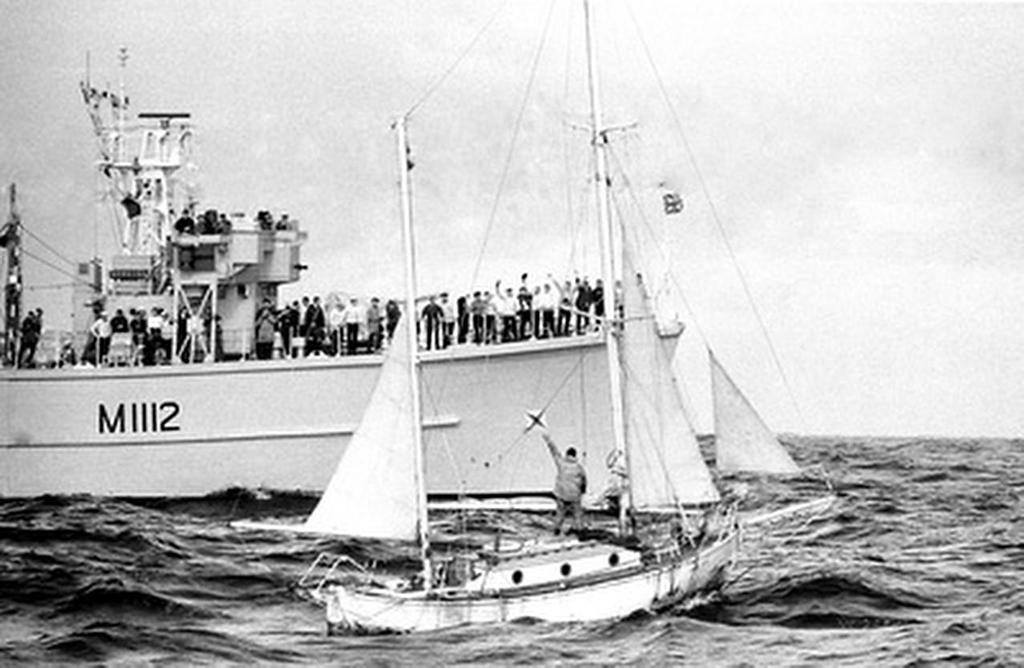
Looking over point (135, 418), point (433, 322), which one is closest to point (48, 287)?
point (135, 418)

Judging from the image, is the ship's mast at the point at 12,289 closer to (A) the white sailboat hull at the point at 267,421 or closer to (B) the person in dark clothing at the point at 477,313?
(A) the white sailboat hull at the point at 267,421

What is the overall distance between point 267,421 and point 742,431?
10.1 metres

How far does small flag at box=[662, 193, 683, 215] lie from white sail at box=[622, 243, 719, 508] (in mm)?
3882

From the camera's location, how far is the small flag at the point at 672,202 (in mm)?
22678

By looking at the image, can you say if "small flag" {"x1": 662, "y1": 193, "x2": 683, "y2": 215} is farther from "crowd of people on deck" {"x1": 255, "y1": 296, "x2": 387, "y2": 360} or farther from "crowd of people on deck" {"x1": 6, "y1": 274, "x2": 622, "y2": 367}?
"crowd of people on deck" {"x1": 255, "y1": 296, "x2": 387, "y2": 360}

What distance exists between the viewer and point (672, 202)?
22.7m

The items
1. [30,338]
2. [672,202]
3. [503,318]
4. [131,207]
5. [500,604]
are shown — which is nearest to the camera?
[500,604]

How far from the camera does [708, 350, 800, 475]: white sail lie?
18.7m

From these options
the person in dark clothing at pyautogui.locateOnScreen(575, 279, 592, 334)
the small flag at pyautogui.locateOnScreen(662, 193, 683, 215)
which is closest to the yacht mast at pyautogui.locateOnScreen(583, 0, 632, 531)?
the small flag at pyautogui.locateOnScreen(662, 193, 683, 215)

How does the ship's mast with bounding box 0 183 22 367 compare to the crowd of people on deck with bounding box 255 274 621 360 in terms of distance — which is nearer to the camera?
the ship's mast with bounding box 0 183 22 367

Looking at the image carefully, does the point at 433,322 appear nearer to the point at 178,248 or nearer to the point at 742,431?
the point at 178,248

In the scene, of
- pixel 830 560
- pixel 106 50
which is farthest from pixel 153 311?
pixel 830 560

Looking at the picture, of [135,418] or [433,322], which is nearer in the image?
[433,322]

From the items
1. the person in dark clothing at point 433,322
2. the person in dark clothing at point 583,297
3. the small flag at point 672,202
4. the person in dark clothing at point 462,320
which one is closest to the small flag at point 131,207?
the person in dark clothing at point 433,322
